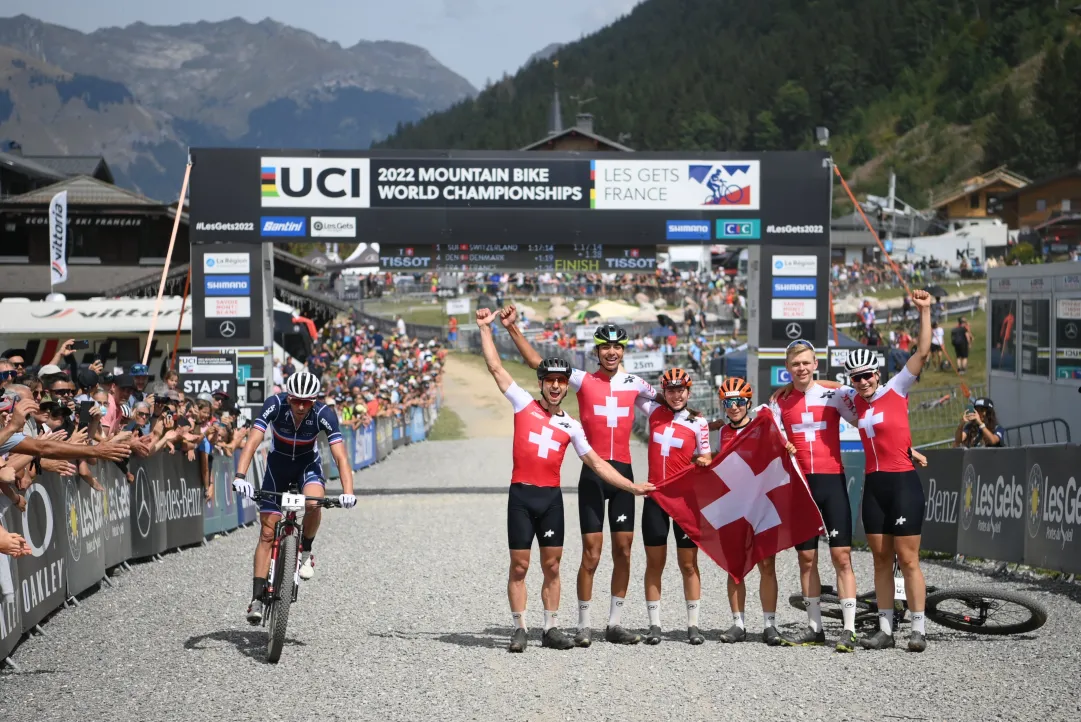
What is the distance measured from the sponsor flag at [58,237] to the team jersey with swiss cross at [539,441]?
2680 cm

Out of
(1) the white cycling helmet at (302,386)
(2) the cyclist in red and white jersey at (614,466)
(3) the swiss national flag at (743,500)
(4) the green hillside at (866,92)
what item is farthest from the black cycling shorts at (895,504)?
(4) the green hillside at (866,92)

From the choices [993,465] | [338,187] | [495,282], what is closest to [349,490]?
[993,465]

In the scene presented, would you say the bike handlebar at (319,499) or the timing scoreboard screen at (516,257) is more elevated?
the timing scoreboard screen at (516,257)

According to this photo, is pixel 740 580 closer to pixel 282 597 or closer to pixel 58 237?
pixel 282 597

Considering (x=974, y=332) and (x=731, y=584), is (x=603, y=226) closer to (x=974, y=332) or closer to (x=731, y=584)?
(x=731, y=584)

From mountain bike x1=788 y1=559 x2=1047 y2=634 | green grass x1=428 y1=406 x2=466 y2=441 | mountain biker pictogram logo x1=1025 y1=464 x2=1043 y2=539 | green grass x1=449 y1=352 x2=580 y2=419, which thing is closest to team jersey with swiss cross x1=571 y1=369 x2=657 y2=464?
mountain bike x1=788 y1=559 x2=1047 y2=634

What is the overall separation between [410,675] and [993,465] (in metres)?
7.55

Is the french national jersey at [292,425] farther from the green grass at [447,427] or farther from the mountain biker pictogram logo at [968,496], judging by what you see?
the green grass at [447,427]

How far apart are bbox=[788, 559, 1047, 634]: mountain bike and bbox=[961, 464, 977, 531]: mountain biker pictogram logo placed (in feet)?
12.7

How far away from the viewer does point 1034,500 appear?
1261cm

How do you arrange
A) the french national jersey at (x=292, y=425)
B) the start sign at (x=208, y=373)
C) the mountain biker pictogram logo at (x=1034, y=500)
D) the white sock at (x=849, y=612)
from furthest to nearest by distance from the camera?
the start sign at (x=208, y=373) < the mountain biker pictogram logo at (x=1034, y=500) < the french national jersey at (x=292, y=425) < the white sock at (x=849, y=612)

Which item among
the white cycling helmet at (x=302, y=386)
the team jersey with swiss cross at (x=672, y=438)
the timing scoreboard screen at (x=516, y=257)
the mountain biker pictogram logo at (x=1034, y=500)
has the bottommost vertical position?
the mountain biker pictogram logo at (x=1034, y=500)

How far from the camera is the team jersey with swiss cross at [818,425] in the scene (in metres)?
9.61

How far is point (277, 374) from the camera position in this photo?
95.9 feet
